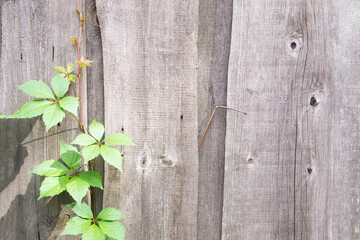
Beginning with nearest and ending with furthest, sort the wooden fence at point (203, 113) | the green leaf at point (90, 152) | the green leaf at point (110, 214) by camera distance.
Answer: the green leaf at point (90, 152) < the green leaf at point (110, 214) < the wooden fence at point (203, 113)

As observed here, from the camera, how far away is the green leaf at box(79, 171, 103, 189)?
1.12 meters

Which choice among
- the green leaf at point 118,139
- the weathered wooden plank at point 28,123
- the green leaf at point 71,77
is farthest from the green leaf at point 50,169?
the green leaf at point 71,77

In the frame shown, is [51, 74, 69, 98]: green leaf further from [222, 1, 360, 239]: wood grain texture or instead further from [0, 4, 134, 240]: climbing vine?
[222, 1, 360, 239]: wood grain texture

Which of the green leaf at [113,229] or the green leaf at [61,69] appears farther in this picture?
the green leaf at [61,69]

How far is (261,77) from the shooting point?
4.18ft

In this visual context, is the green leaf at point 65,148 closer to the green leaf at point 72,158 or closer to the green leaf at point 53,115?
the green leaf at point 72,158

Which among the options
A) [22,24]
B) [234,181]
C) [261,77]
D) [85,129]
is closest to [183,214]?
[234,181]

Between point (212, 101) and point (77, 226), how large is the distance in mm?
763

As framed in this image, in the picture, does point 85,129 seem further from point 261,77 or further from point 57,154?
point 261,77

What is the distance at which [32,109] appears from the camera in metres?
1.08

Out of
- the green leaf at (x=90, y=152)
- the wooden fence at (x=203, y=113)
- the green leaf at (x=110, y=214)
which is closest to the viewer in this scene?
the green leaf at (x=90, y=152)

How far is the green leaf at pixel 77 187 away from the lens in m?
1.05

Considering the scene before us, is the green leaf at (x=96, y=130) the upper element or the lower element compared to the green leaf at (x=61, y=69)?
lower

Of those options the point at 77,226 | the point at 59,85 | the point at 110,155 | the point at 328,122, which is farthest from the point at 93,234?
the point at 328,122
